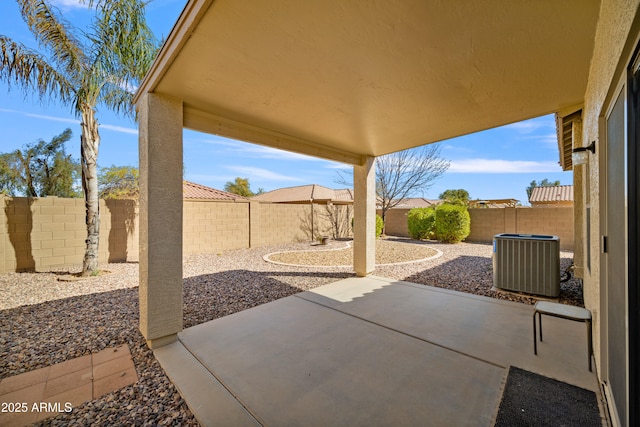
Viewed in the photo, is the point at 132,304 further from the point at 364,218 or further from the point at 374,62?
the point at 374,62

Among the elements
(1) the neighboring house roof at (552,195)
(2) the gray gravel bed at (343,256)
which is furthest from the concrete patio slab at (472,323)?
(1) the neighboring house roof at (552,195)

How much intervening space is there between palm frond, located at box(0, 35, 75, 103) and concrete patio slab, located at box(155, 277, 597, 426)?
22.0 ft

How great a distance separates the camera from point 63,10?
5.44 meters

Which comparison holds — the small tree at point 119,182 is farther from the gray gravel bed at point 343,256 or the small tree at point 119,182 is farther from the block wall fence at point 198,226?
the gray gravel bed at point 343,256

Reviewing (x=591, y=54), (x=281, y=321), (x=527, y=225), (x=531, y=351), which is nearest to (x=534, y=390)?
(x=531, y=351)

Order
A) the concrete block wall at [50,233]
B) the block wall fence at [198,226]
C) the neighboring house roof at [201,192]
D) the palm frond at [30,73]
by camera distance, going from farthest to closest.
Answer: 1. the neighboring house roof at [201,192]
2. the block wall fence at [198,226]
3. the concrete block wall at [50,233]
4. the palm frond at [30,73]

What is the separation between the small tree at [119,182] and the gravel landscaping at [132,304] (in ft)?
14.7

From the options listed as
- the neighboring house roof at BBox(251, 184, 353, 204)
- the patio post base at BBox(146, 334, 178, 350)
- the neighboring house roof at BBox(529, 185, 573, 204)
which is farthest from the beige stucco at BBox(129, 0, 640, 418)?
the neighboring house roof at BBox(529, 185, 573, 204)

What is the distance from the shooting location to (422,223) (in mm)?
13055

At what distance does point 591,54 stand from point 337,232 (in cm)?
1222

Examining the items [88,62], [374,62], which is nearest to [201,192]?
[88,62]

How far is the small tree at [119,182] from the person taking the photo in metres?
10.3

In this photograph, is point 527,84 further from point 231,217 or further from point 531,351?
point 231,217

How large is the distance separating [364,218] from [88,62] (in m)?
7.46
